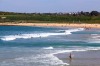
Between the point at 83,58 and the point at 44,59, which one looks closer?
the point at 44,59

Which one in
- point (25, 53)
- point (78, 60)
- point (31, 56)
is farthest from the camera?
point (25, 53)

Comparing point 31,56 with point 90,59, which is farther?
point 31,56

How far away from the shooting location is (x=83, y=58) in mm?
32750

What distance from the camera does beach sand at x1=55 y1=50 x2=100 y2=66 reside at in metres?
29.8

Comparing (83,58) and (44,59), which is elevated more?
(44,59)

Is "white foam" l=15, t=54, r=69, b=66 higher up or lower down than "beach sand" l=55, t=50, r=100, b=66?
higher up

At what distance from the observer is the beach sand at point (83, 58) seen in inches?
1173

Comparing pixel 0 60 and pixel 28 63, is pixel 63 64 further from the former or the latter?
pixel 0 60

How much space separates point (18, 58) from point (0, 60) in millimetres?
1896

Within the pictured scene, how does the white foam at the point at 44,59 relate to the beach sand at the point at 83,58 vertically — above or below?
above

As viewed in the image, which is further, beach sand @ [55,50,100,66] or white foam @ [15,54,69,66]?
white foam @ [15,54,69,66]

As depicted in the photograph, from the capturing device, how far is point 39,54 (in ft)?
118

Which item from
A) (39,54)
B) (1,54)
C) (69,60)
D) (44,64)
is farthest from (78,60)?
(1,54)

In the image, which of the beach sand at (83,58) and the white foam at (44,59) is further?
A: the white foam at (44,59)
